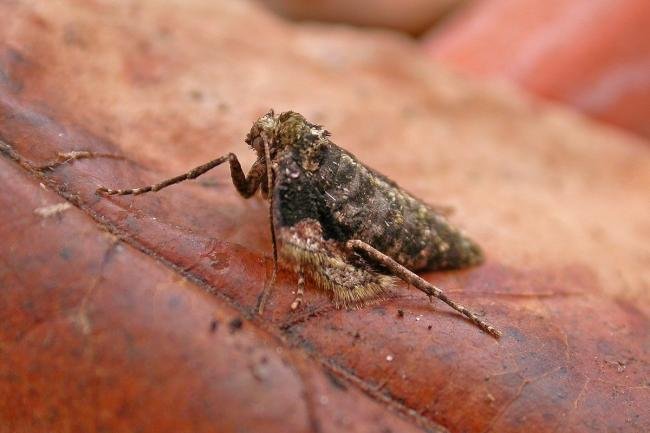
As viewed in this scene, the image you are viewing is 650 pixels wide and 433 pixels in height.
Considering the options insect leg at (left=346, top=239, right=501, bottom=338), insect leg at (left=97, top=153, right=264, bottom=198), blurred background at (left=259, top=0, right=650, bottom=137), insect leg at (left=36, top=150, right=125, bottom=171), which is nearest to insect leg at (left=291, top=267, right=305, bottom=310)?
insect leg at (left=346, top=239, right=501, bottom=338)

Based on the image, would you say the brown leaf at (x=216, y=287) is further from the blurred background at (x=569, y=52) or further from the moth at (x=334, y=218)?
the blurred background at (x=569, y=52)

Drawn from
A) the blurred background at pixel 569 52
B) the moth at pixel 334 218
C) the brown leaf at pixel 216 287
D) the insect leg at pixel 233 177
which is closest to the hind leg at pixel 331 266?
the moth at pixel 334 218

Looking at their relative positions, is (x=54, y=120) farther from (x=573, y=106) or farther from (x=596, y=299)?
(x=573, y=106)

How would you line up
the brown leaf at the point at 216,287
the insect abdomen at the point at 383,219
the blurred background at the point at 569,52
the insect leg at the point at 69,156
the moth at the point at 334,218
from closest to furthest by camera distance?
the brown leaf at the point at 216,287 → the insect leg at the point at 69,156 → the moth at the point at 334,218 → the insect abdomen at the point at 383,219 → the blurred background at the point at 569,52

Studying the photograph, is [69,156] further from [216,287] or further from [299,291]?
[299,291]

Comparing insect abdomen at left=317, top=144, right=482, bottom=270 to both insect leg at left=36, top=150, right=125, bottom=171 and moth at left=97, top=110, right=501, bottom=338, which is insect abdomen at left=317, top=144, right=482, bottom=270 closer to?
moth at left=97, top=110, right=501, bottom=338

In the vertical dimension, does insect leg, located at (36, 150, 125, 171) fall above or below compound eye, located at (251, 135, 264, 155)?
below

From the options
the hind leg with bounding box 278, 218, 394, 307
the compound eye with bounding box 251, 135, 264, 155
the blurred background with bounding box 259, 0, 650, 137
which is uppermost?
the blurred background with bounding box 259, 0, 650, 137
